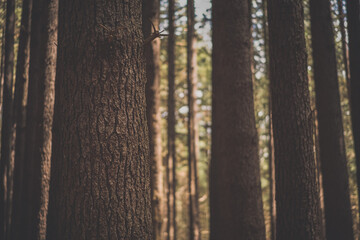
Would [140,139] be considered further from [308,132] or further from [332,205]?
[332,205]

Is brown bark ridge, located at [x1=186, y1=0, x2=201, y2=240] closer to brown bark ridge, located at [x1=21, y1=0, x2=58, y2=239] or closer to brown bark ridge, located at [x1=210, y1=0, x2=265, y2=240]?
brown bark ridge, located at [x1=210, y1=0, x2=265, y2=240]

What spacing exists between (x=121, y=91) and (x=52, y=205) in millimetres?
1253

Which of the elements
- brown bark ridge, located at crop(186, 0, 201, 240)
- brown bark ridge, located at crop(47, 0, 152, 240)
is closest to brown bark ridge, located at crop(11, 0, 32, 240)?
brown bark ridge, located at crop(47, 0, 152, 240)

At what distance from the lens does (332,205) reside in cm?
600

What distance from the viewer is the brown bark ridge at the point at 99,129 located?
2461 millimetres

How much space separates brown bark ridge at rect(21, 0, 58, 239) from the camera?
526 centimetres

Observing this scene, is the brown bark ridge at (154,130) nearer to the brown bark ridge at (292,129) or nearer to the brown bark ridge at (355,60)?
the brown bark ridge at (292,129)

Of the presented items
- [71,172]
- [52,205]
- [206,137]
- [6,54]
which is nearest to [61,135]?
[71,172]

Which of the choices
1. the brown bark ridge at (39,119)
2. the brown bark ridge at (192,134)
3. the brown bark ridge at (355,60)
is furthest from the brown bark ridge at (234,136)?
the brown bark ridge at (192,134)

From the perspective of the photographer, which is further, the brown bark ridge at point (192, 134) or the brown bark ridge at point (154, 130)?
the brown bark ridge at point (192, 134)

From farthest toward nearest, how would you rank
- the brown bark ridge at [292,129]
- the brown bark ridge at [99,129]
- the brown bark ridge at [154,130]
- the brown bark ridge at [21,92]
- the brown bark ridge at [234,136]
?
the brown bark ridge at [21,92] → the brown bark ridge at [154,130] → the brown bark ridge at [234,136] → the brown bark ridge at [292,129] → the brown bark ridge at [99,129]

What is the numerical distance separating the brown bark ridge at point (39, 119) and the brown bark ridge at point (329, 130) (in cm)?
573

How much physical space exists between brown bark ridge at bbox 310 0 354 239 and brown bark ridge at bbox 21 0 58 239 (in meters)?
5.73

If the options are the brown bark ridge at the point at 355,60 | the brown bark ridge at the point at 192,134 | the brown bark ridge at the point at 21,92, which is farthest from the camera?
the brown bark ridge at the point at 192,134
